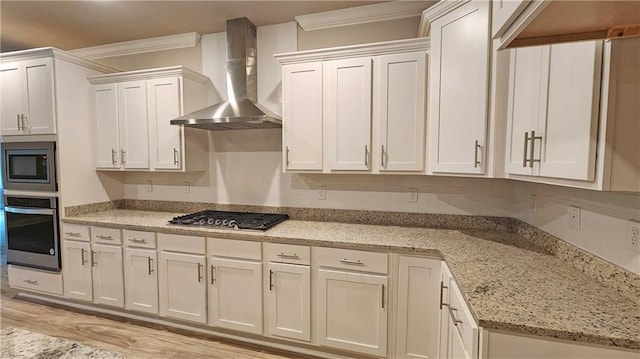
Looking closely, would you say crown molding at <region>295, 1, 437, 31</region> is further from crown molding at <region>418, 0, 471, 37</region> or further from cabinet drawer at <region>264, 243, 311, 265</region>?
cabinet drawer at <region>264, 243, 311, 265</region>

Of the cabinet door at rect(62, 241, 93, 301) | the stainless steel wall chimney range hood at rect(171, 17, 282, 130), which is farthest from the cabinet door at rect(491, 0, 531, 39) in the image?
the cabinet door at rect(62, 241, 93, 301)

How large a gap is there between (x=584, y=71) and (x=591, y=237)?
2.73 feet

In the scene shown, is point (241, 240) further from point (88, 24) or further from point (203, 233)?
point (88, 24)

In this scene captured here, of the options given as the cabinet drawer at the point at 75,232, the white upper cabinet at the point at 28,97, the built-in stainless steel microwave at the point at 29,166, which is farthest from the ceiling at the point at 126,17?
the cabinet drawer at the point at 75,232

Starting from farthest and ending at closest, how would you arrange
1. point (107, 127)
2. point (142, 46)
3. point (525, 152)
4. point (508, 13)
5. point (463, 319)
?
point (142, 46) → point (107, 127) → point (525, 152) → point (463, 319) → point (508, 13)

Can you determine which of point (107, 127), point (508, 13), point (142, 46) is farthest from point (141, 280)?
point (508, 13)

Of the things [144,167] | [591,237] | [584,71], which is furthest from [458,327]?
[144,167]

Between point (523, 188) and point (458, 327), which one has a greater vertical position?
point (523, 188)

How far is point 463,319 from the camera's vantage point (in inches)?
53.3

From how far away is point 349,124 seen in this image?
2.41 meters

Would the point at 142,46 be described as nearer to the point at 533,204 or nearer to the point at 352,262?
the point at 352,262

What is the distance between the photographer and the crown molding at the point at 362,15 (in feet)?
8.23

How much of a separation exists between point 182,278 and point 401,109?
2.27 metres

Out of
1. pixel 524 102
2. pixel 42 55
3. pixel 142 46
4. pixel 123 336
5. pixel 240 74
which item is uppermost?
pixel 142 46
